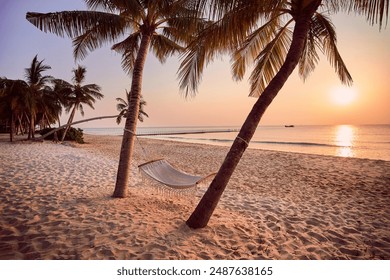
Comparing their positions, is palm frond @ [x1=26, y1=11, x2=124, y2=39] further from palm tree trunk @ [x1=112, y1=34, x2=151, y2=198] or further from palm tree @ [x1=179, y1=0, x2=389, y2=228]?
palm tree @ [x1=179, y1=0, x2=389, y2=228]

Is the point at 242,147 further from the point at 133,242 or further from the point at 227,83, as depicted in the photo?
the point at 227,83

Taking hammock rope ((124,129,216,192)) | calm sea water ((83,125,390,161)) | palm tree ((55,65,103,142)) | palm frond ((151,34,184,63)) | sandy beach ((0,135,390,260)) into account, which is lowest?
sandy beach ((0,135,390,260))

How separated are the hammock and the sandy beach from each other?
0.87ft

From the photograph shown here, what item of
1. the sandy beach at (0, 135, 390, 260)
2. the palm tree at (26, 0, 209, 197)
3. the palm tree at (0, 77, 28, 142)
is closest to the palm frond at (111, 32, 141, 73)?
the palm tree at (26, 0, 209, 197)

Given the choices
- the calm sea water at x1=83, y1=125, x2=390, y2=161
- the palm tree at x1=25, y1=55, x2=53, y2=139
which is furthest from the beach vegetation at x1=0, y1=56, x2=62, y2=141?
the calm sea water at x1=83, y1=125, x2=390, y2=161

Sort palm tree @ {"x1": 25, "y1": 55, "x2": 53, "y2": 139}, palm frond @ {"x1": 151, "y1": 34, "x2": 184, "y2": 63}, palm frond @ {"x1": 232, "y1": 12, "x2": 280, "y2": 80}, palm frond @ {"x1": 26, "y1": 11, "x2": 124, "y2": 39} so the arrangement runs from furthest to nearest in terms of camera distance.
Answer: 1. palm tree @ {"x1": 25, "y1": 55, "x2": 53, "y2": 139}
2. palm frond @ {"x1": 151, "y1": 34, "x2": 184, "y2": 63}
3. palm frond @ {"x1": 232, "y1": 12, "x2": 280, "y2": 80}
4. palm frond @ {"x1": 26, "y1": 11, "x2": 124, "y2": 39}

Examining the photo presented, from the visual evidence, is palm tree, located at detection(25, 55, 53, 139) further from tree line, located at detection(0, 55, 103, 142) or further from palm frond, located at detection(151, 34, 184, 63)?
palm frond, located at detection(151, 34, 184, 63)

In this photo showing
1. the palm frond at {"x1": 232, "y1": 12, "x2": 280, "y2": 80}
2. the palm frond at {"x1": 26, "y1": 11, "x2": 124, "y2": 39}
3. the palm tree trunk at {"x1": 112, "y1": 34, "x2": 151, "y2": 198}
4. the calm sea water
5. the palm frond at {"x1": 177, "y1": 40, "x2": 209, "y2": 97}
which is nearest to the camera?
the palm frond at {"x1": 177, "y1": 40, "x2": 209, "y2": 97}

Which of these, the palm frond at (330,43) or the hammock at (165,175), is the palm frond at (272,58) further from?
the hammock at (165,175)

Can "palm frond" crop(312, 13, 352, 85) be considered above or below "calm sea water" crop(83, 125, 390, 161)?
above

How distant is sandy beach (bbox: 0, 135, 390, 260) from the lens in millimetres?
1794

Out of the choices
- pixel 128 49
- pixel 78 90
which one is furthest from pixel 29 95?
pixel 128 49

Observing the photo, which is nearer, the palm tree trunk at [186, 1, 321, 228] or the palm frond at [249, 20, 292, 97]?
the palm tree trunk at [186, 1, 321, 228]

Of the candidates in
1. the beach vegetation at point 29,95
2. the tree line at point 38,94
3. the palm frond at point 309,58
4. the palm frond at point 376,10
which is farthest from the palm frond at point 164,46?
the beach vegetation at point 29,95
